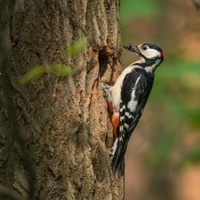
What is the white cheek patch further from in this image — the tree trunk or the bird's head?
the tree trunk

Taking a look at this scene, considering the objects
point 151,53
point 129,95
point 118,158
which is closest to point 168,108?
point 151,53

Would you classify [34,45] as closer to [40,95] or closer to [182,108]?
[40,95]

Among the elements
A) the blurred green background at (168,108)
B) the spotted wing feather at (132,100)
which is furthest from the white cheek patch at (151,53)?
the spotted wing feather at (132,100)

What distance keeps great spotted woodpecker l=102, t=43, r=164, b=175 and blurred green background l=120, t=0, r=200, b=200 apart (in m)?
0.18

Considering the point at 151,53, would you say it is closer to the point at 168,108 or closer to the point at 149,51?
the point at 149,51

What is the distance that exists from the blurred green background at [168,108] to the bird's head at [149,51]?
0.11 m

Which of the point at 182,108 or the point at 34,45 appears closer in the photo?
the point at 34,45

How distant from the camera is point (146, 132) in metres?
10.4

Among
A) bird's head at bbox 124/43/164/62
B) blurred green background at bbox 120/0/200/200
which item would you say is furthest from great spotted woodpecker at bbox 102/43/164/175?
blurred green background at bbox 120/0/200/200

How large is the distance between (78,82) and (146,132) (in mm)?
5806

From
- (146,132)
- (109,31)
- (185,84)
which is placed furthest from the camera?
(146,132)

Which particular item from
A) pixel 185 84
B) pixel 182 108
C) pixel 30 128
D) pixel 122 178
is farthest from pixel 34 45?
pixel 185 84

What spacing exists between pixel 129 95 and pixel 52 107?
1.66 m

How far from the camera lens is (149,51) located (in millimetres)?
6484
